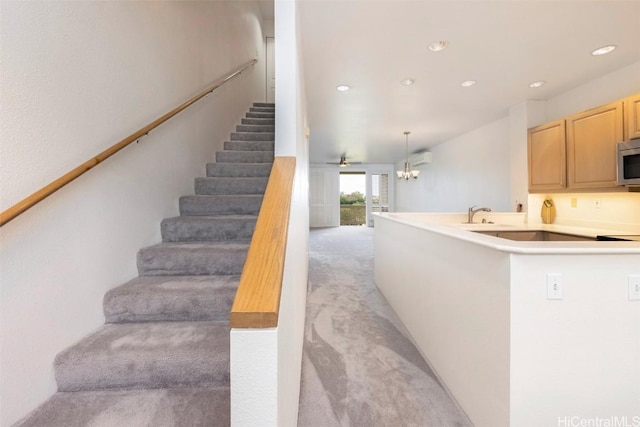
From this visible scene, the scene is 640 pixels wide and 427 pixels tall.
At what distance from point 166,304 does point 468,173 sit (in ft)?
18.8

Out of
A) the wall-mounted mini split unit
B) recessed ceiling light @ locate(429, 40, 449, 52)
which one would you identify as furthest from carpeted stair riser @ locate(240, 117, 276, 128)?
the wall-mounted mini split unit

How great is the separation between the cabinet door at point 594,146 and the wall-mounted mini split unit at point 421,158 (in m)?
3.99

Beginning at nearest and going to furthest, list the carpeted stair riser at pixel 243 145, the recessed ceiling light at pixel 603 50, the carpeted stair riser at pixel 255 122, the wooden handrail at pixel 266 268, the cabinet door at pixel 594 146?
the wooden handrail at pixel 266 268 → the recessed ceiling light at pixel 603 50 → the cabinet door at pixel 594 146 → the carpeted stair riser at pixel 243 145 → the carpeted stair riser at pixel 255 122

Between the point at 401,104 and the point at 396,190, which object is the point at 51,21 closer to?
the point at 401,104

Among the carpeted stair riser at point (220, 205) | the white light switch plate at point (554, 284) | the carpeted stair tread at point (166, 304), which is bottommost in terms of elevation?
the carpeted stair tread at point (166, 304)

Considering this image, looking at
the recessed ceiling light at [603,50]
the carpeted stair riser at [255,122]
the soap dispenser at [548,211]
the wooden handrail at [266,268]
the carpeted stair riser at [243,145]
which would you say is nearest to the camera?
the wooden handrail at [266,268]

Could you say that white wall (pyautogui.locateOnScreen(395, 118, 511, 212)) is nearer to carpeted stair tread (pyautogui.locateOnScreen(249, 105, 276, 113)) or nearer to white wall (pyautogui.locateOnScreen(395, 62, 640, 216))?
white wall (pyautogui.locateOnScreen(395, 62, 640, 216))

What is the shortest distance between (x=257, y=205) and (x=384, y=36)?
1.84 metres

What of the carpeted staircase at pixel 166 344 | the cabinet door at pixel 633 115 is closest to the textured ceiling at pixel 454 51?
the cabinet door at pixel 633 115

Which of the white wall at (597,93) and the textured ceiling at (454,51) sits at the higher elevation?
the textured ceiling at (454,51)

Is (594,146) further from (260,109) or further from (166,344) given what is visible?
(260,109)

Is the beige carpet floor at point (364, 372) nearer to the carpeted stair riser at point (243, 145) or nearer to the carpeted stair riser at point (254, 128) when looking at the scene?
the carpeted stair riser at point (243, 145)

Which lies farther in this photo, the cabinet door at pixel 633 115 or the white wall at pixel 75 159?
the cabinet door at pixel 633 115

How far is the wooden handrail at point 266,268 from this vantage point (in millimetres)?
619
